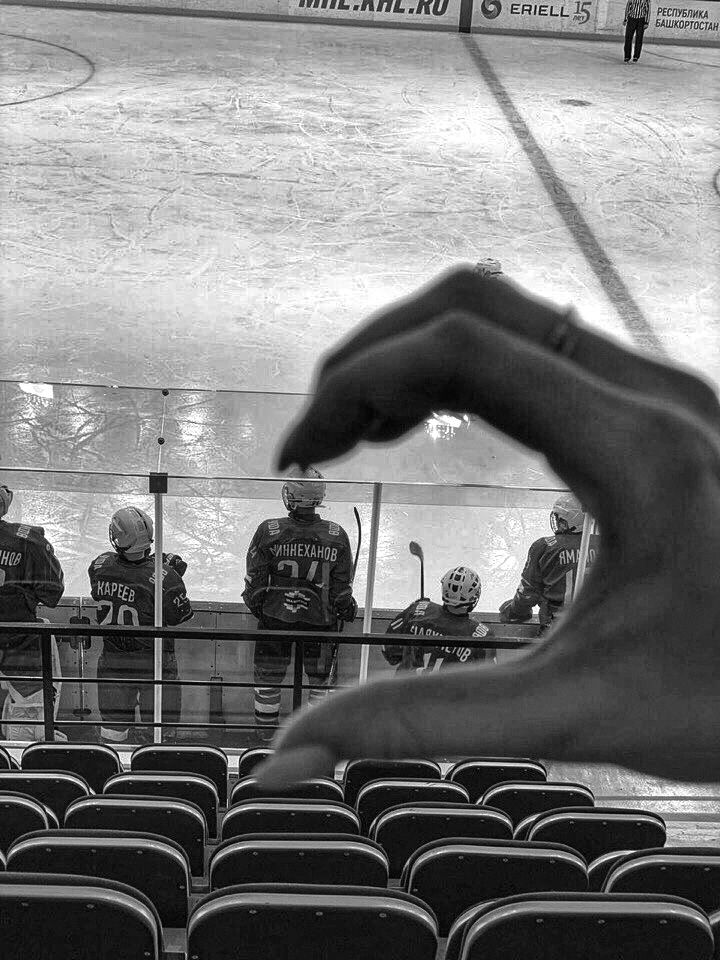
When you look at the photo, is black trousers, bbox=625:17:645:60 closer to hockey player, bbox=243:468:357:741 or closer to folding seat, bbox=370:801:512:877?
hockey player, bbox=243:468:357:741

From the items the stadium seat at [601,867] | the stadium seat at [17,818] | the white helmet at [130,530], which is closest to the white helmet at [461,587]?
the white helmet at [130,530]

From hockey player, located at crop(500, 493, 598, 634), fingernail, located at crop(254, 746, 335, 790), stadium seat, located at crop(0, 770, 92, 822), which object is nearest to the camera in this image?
fingernail, located at crop(254, 746, 335, 790)

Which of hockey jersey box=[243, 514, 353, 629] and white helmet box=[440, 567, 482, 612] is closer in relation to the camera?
white helmet box=[440, 567, 482, 612]

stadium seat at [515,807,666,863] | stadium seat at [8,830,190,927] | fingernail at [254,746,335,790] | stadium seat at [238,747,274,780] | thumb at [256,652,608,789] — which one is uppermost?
thumb at [256,652,608,789]

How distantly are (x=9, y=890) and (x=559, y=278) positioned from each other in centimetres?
1189

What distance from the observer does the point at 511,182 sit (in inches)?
655

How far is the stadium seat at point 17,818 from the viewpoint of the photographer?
3971 mm

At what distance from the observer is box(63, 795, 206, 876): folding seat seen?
4.01 m

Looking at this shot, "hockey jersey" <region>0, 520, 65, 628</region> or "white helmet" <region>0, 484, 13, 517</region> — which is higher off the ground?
"white helmet" <region>0, 484, 13, 517</region>

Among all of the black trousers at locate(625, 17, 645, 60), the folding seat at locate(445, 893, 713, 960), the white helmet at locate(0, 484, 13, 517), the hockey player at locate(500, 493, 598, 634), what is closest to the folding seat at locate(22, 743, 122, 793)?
the white helmet at locate(0, 484, 13, 517)

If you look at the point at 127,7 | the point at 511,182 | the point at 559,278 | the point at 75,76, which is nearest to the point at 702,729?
the point at 559,278

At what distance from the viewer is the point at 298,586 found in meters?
6.27

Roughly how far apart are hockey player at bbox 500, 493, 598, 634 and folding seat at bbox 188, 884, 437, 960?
2663 mm

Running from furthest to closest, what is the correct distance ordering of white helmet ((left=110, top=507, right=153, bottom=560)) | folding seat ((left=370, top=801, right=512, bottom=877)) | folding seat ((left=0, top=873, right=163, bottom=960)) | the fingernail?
1. white helmet ((left=110, top=507, right=153, bottom=560))
2. folding seat ((left=370, top=801, right=512, bottom=877))
3. folding seat ((left=0, top=873, right=163, bottom=960))
4. the fingernail
